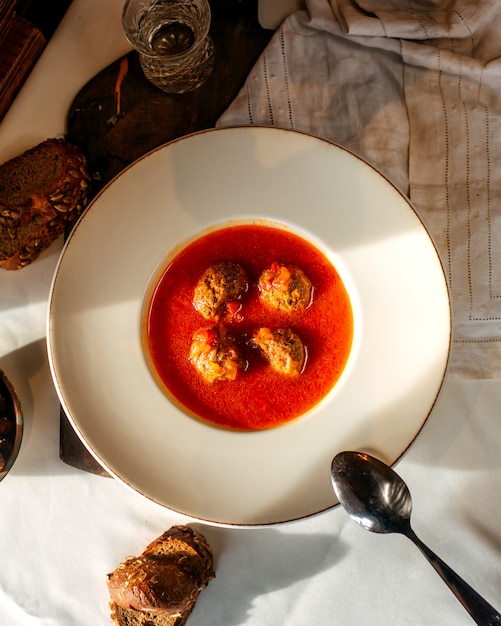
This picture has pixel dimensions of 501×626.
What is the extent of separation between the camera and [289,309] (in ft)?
8.71

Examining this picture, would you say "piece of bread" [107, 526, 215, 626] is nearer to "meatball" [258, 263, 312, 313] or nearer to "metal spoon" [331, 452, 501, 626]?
"metal spoon" [331, 452, 501, 626]

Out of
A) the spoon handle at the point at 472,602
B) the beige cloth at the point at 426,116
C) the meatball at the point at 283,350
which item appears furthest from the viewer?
the beige cloth at the point at 426,116

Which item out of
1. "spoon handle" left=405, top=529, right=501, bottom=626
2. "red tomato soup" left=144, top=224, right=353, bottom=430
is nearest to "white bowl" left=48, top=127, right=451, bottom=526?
"red tomato soup" left=144, top=224, right=353, bottom=430

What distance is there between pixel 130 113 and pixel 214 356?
1175 millimetres

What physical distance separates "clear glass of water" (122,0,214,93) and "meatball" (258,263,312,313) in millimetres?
923

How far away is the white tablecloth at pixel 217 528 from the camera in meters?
2.86

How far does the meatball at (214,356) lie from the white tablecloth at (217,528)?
0.75 metres

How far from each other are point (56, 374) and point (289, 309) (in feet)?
3.21

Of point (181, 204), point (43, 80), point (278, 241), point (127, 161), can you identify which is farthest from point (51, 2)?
point (278, 241)

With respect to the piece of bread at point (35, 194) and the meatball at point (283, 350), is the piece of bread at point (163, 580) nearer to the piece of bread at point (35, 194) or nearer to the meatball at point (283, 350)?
the meatball at point (283, 350)

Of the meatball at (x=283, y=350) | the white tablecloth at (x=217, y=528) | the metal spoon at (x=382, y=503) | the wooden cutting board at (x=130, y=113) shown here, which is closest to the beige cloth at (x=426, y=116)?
the wooden cutting board at (x=130, y=113)

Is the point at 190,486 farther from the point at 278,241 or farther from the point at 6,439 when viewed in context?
the point at 278,241

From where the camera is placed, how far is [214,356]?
8.46ft

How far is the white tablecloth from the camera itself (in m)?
2.86
